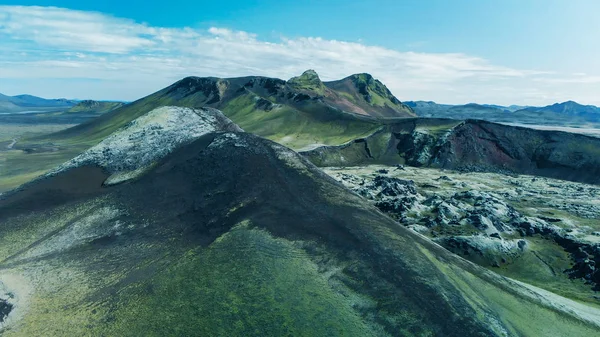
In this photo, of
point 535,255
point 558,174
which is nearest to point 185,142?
point 535,255

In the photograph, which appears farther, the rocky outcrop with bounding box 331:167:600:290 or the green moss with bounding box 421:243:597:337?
the rocky outcrop with bounding box 331:167:600:290

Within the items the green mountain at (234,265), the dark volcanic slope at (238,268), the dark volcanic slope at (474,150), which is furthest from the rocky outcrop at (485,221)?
the dark volcanic slope at (474,150)

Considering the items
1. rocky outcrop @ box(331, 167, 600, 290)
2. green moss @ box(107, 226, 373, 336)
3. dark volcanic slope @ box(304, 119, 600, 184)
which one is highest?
dark volcanic slope @ box(304, 119, 600, 184)

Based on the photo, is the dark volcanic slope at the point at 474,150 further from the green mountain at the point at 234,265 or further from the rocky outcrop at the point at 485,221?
the green mountain at the point at 234,265

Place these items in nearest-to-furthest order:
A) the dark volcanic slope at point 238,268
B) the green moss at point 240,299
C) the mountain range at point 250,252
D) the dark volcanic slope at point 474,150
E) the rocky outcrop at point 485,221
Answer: the green moss at point 240,299
the dark volcanic slope at point 238,268
the mountain range at point 250,252
the rocky outcrop at point 485,221
the dark volcanic slope at point 474,150

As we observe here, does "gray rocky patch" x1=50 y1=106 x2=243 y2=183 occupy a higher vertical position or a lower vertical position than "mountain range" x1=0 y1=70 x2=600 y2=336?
higher

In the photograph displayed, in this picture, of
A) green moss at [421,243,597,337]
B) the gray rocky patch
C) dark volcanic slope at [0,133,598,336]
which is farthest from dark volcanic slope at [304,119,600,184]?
green moss at [421,243,597,337]

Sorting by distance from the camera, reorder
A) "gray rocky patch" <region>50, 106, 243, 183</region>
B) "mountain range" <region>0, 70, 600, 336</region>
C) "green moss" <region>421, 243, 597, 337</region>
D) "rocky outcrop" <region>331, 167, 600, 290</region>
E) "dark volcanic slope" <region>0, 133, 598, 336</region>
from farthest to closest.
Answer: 1. "gray rocky patch" <region>50, 106, 243, 183</region>
2. "rocky outcrop" <region>331, 167, 600, 290</region>
3. "green moss" <region>421, 243, 597, 337</region>
4. "mountain range" <region>0, 70, 600, 336</region>
5. "dark volcanic slope" <region>0, 133, 598, 336</region>

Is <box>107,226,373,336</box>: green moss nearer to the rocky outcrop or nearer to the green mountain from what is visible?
the green mountain

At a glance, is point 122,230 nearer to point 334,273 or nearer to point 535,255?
point 334,273
